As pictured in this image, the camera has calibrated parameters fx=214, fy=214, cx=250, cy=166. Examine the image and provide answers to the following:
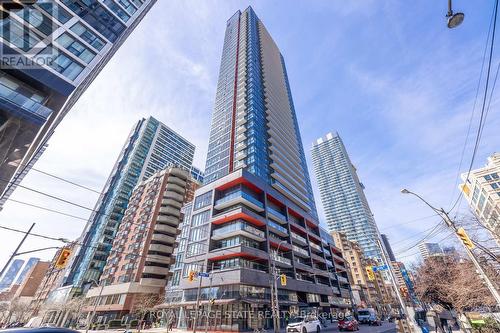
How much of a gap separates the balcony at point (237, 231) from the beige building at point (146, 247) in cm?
1686

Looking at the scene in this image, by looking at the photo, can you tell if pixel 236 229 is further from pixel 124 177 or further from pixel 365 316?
pixel 124 177

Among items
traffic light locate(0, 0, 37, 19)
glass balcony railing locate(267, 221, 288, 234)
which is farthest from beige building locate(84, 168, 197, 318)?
traffic light locate(0, 0, 37, 19)

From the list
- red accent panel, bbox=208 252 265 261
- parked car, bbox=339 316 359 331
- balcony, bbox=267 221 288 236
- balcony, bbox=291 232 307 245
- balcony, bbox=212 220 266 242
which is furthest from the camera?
balcony, bbox=291 232 307 245

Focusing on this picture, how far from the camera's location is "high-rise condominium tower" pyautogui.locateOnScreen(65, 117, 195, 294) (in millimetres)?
66625

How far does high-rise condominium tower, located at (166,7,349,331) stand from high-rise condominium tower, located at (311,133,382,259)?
75.3m

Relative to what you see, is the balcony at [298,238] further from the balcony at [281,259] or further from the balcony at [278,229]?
the balcony at [281,259]

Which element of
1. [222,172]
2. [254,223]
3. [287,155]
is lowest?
[254,223]

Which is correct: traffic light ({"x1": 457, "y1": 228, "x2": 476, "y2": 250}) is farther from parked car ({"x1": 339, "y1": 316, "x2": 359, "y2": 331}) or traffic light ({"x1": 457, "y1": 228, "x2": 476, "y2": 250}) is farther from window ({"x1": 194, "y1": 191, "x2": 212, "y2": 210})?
window ({"x1": 194, "y1": 191, "x2": 212, "y2": 210})

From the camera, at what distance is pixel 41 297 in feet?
238

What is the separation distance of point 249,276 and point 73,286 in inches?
2399

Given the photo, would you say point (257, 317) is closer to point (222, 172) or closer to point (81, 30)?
point (222, 172)

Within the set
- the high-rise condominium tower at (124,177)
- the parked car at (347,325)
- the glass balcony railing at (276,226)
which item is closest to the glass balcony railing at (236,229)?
the glass balcony railing at (276,226)

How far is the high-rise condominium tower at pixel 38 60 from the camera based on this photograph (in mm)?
20984

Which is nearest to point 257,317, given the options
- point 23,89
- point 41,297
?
point 23,89
